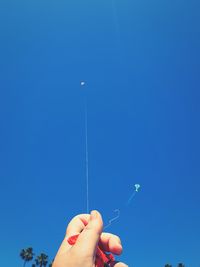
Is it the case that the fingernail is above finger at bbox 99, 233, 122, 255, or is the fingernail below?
above

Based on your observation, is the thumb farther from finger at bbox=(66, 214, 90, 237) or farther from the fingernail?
finger at bbox=(66, 214, 90, 237)

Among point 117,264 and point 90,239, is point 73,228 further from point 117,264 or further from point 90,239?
point 117,264

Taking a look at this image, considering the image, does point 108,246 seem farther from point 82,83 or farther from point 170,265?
point 170,265

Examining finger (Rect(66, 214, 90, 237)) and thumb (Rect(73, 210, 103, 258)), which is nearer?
thumb (Rect(73, 210, 103, 258))

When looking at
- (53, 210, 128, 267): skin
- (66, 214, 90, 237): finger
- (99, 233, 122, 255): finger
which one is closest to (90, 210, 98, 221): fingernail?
(53, 210, 128, 267): skin

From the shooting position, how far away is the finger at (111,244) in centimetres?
287

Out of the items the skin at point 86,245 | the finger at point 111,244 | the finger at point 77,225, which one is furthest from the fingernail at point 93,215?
the finger at point 111,244

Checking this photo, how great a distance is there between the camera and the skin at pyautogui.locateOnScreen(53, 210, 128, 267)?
2.27 m

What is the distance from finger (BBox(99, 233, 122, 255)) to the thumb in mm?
413

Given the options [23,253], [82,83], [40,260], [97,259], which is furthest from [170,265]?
[97,259]

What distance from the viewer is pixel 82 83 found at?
896 centimetres

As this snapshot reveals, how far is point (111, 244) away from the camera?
2.87m

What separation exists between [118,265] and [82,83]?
7.23 meters

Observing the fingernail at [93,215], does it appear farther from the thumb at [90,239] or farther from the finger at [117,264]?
the finger at [117,264]
